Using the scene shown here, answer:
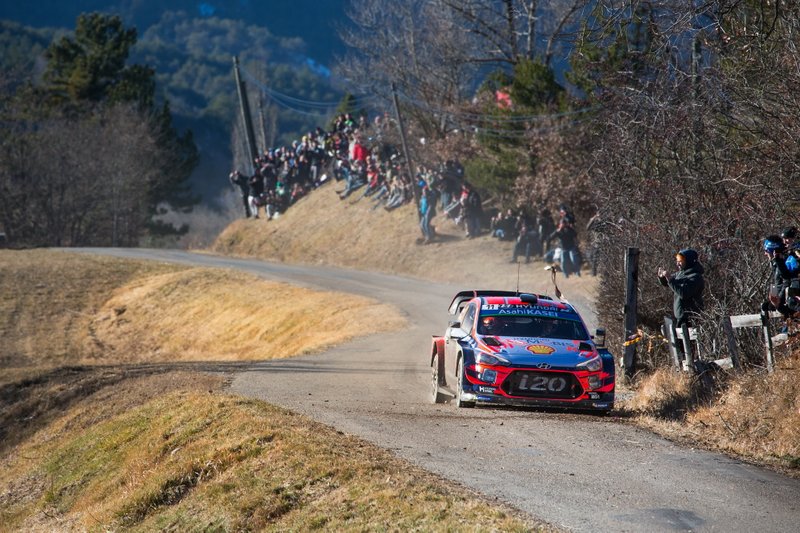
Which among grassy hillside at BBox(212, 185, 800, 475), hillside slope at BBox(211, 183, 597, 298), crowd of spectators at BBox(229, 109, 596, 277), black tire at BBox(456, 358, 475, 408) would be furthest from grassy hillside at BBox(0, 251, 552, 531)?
crowd of spectators at BBox(229, 109, 596, 277)

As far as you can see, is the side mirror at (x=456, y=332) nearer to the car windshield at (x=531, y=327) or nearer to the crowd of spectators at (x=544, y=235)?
the car windshield at (x=531, y=327)

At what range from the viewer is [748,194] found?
16.2 meters

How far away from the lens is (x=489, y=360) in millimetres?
14562

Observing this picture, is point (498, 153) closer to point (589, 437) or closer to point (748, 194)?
point (748, 194)

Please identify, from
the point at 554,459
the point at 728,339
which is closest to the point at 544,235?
the point at 728,339

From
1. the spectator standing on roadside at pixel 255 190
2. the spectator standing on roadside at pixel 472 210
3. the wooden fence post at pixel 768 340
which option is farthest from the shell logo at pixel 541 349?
the spectator standing on roadside at pixel 255 190

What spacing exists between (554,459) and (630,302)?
5979mm

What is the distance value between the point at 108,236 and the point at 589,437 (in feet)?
203

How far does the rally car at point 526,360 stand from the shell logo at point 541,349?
0.04 feet

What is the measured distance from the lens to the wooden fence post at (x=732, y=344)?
13836mm

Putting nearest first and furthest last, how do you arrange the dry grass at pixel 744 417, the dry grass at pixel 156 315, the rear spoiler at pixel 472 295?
the dry grass at pixel 744 417, the rear spoiler at pixel 472 295, the dry grass at pixel 156 315

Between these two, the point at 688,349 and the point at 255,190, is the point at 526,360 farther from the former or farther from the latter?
the point at 255,190

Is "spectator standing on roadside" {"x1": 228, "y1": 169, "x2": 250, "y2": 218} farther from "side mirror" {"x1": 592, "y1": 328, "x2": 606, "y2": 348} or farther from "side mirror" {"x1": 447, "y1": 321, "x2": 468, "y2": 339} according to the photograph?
"side mirror" {"x1": 592, "y1": 328, "x2": 606, "y2": 348}

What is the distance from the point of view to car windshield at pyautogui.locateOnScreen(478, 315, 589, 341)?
15.4m
